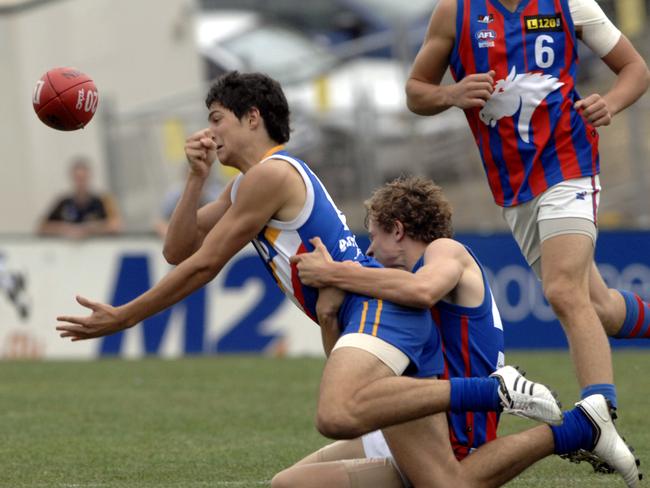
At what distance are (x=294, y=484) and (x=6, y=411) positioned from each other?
401 cm

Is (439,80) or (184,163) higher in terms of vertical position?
(439,80)

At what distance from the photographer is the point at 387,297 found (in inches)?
245

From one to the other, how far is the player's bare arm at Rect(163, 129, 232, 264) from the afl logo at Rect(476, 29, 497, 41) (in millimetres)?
1480

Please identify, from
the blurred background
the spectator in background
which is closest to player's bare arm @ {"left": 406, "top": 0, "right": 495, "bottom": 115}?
the blurred background

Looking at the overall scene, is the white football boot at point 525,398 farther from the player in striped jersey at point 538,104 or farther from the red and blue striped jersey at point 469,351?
the player in striped jersey at point 538,104

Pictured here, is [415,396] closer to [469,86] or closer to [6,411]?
[469,86]

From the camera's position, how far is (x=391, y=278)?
20.4 ft

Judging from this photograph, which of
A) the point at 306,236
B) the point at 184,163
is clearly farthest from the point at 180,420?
the point at 184,163

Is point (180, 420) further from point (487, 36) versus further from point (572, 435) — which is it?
point (572, 435)

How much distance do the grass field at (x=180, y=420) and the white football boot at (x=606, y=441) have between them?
0.62m

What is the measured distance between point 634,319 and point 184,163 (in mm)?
9062

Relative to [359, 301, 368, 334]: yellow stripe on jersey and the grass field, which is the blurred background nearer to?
the grass field

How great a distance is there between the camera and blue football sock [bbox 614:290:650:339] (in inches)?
299

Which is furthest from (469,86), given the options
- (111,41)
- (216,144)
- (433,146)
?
(111,41)
